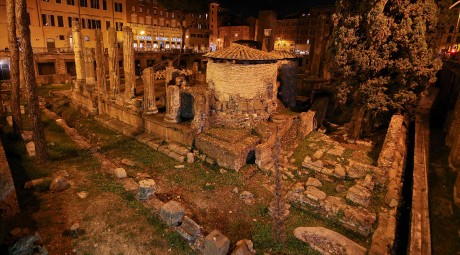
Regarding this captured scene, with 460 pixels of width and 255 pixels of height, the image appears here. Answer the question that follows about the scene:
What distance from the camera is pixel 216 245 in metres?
5.48

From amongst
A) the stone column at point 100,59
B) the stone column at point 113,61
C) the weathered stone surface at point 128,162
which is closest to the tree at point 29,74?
the weathered stone surface at point 128,162

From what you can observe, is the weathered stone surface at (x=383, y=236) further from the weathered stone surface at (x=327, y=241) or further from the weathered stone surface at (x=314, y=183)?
the weathered stone surface at (x=314, y=183)

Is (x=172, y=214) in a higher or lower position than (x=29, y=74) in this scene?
lower

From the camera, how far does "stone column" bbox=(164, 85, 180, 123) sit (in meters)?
11.7

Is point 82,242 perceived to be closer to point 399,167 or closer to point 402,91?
point 399,167

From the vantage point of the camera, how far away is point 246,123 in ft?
40.5

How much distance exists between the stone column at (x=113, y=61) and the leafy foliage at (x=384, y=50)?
1131cm

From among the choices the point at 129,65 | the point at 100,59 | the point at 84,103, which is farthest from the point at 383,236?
the point at 84,103

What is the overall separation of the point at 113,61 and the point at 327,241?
13708 mm

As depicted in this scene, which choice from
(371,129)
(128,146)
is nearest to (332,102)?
(371,129)

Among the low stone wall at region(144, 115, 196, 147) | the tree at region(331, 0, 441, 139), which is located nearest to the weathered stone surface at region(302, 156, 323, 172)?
the tree at region(331, 0, 441, 139)

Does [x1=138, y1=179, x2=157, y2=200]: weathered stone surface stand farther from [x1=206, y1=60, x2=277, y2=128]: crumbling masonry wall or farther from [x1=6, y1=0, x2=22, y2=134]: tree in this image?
[x1=6, y1=0, x2=22, y2=134]: tree

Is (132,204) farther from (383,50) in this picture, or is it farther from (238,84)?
(383,50)

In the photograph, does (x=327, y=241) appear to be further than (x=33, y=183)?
No
